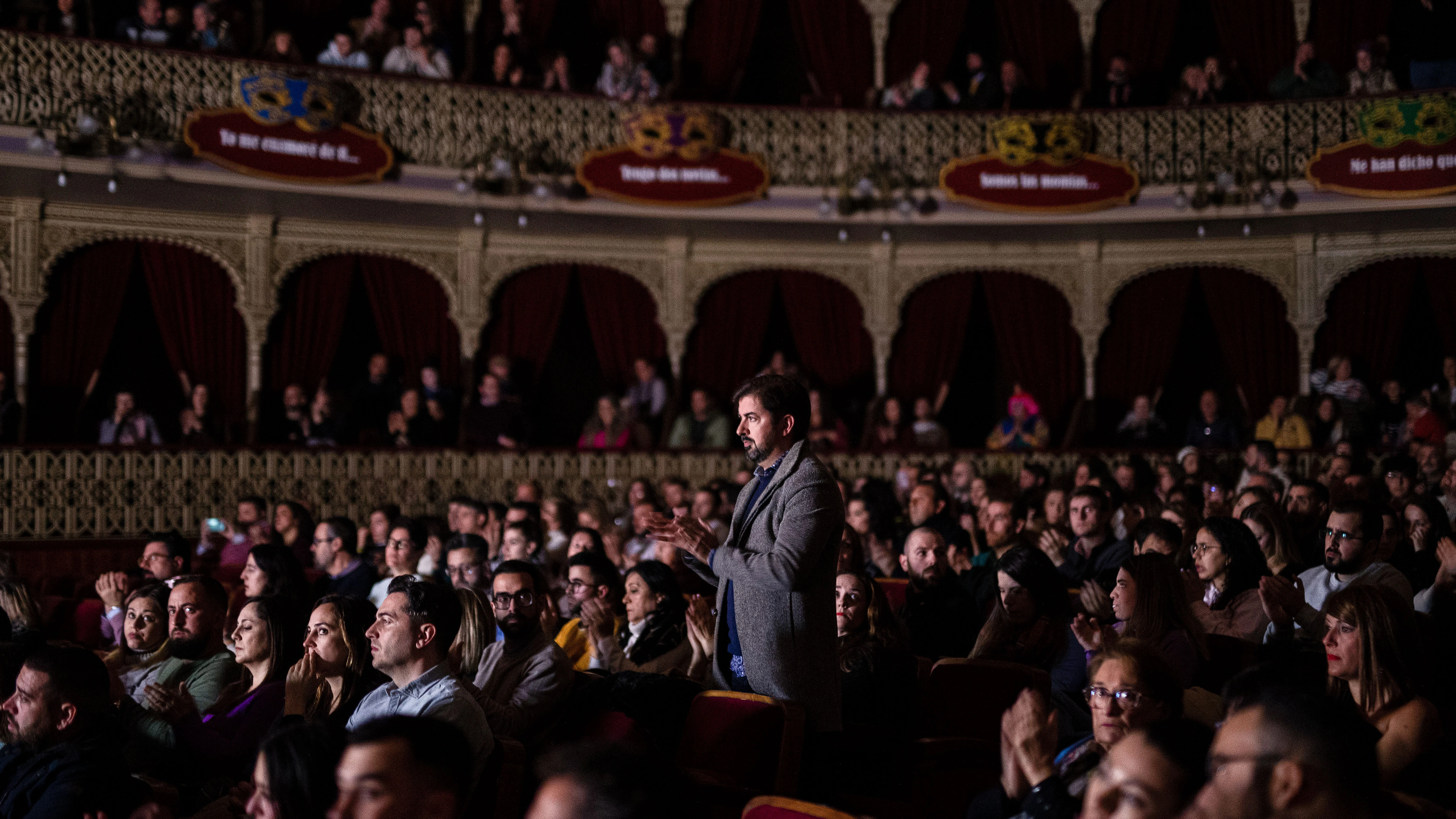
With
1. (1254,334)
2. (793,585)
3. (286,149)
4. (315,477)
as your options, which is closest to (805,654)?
(793,585)

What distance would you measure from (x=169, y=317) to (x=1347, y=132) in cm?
1152

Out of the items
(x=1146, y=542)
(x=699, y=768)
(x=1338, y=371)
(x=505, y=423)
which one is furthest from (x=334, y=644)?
(x=1338, y=371)

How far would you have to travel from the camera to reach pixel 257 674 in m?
3.69

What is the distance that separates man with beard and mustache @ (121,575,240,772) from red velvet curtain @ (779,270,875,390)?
10154 millimetres

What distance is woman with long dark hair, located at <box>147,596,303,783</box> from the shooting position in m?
3.32

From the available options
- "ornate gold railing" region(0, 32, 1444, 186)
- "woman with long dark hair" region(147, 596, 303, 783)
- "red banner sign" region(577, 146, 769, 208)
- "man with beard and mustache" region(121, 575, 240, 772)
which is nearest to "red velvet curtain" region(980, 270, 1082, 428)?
"ornate gold railing" region(0, 32, 1444, 186)

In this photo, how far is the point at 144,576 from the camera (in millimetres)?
5910

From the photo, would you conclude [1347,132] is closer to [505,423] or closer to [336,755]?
[505,423]

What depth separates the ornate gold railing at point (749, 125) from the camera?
1023 centimetres

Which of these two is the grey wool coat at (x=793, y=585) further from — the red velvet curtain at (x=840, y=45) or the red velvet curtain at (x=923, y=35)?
the red velvet curtain at (x=923, y=35)

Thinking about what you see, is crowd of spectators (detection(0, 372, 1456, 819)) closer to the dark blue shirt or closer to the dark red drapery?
the dark blue shirt

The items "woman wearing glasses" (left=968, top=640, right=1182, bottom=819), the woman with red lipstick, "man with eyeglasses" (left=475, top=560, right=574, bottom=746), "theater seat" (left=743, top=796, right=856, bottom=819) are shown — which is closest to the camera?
"theater seat" (left=743, top=796, right=856, bottom=819)

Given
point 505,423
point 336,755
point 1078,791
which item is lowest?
point 505,423

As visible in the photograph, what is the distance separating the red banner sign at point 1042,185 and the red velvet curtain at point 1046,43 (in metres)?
1.77
